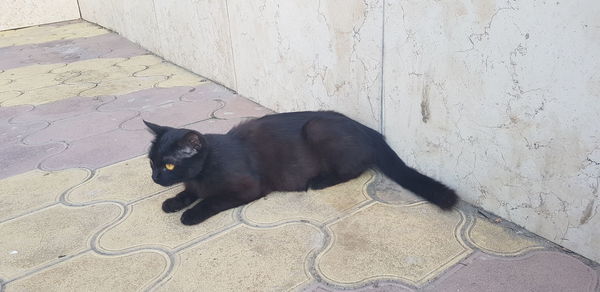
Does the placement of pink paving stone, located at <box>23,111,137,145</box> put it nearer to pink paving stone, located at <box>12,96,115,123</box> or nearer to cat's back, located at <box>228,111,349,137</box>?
pink paving stone, located at <box>12,96,115,123</box>

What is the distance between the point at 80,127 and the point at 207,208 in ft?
5.41

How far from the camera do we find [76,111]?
11.9 feet

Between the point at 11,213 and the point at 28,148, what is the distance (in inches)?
33.2

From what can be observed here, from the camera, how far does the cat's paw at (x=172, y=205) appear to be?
2195 mm

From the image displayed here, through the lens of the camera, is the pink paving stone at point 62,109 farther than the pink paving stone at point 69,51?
No

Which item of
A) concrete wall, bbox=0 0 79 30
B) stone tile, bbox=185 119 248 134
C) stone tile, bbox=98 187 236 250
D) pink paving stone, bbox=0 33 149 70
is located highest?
concrete wall, bbox=0 0 79 30

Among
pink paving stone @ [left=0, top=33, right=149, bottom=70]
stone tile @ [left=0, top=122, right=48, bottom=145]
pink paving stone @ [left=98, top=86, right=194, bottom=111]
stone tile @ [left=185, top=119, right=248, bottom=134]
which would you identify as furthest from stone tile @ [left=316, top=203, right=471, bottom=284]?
pink paving stone @ [left=0, top=33, right=149, bottom=70]

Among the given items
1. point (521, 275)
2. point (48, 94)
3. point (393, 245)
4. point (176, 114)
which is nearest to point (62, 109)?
point (48, 94)

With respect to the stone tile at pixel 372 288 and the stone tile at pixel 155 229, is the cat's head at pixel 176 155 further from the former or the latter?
the stone tile at pixel 372 288

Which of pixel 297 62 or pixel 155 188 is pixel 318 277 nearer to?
pixel 155 188

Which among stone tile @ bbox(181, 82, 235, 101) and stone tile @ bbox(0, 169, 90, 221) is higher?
stone tile @ bbox(181, 82, 235, 101)

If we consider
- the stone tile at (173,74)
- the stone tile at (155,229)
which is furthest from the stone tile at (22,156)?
the stone tile at (173,74)

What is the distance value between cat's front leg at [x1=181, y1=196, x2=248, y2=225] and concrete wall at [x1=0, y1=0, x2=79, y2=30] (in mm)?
6847

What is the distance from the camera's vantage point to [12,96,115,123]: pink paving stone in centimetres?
354
